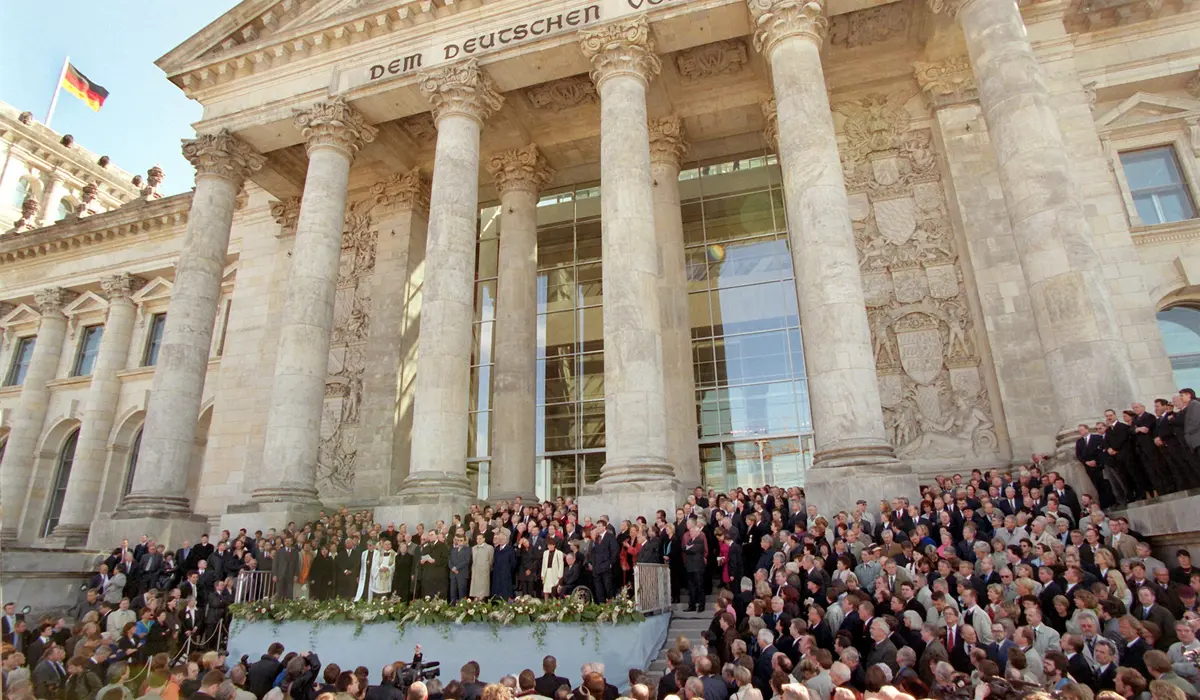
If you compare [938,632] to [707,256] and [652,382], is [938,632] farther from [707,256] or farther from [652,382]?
[707,256]

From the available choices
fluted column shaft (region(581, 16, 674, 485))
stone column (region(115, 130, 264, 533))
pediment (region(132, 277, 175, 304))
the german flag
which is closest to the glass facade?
fluted column shaft (region(581, 16, 674, 485))

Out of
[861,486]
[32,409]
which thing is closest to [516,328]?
[861,486]

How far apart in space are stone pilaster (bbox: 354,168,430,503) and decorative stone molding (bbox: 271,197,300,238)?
2885 mm

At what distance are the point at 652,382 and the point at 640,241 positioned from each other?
325 centimetres

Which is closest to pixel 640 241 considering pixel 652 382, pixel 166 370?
pixel 652 382

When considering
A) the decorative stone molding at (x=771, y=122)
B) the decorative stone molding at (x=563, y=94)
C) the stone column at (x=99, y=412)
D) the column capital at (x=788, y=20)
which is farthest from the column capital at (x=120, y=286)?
the column capital at (x=788, y=20)

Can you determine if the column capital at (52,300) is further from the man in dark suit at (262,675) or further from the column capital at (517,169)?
the man in dark suit at (262,675)

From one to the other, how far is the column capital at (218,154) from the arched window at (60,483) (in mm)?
16124

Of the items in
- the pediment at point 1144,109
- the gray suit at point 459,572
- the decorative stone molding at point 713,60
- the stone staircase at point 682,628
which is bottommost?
the stone staircase at point 682,628

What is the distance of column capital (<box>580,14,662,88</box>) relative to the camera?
720 inches

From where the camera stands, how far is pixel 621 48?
18344 mm

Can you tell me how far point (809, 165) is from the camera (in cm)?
1579

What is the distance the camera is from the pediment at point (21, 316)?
3459 cm

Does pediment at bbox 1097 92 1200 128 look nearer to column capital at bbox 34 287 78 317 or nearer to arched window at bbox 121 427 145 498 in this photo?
arched window at bbox 121 427 145 498
